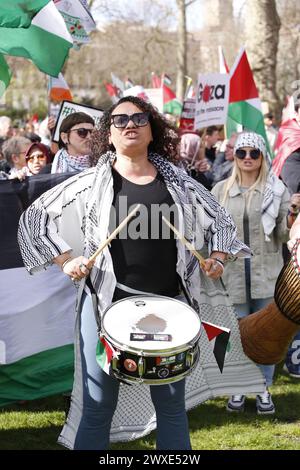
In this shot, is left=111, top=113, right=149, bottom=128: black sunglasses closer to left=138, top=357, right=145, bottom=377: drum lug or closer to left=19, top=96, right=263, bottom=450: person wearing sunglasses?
left=19, top=96, right=263, bottom=450: person wearing sunglasses

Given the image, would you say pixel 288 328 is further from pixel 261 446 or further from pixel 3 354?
pixel 3 354

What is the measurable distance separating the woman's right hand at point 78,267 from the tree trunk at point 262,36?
1171cm

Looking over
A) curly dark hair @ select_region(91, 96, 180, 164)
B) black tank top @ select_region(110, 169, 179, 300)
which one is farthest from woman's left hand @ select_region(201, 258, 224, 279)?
curly dark hair @ select_region(91, 96, 180, 164)

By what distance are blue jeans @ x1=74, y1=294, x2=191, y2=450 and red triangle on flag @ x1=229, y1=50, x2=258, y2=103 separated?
219 inches

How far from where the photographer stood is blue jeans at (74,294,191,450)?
3.57m

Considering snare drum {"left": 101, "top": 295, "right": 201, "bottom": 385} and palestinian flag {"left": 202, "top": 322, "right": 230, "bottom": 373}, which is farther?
palestinian flag {"left": 202, "top": 322, "right": 230, "bottom": 373}

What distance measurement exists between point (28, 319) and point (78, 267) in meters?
1.44

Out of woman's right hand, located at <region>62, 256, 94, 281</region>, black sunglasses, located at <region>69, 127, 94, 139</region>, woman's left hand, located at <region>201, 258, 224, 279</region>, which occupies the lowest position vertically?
woman's left hand, located at <region>201, 258, 224, 279</region>

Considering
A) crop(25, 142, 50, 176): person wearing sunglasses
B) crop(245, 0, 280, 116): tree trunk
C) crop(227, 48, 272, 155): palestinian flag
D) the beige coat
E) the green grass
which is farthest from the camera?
crop(245, 0, 280, 116): tree trunk

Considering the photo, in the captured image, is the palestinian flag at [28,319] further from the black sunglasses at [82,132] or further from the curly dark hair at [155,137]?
the curly dark hair at [155,137]

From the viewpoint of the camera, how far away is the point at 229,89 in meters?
8.70
